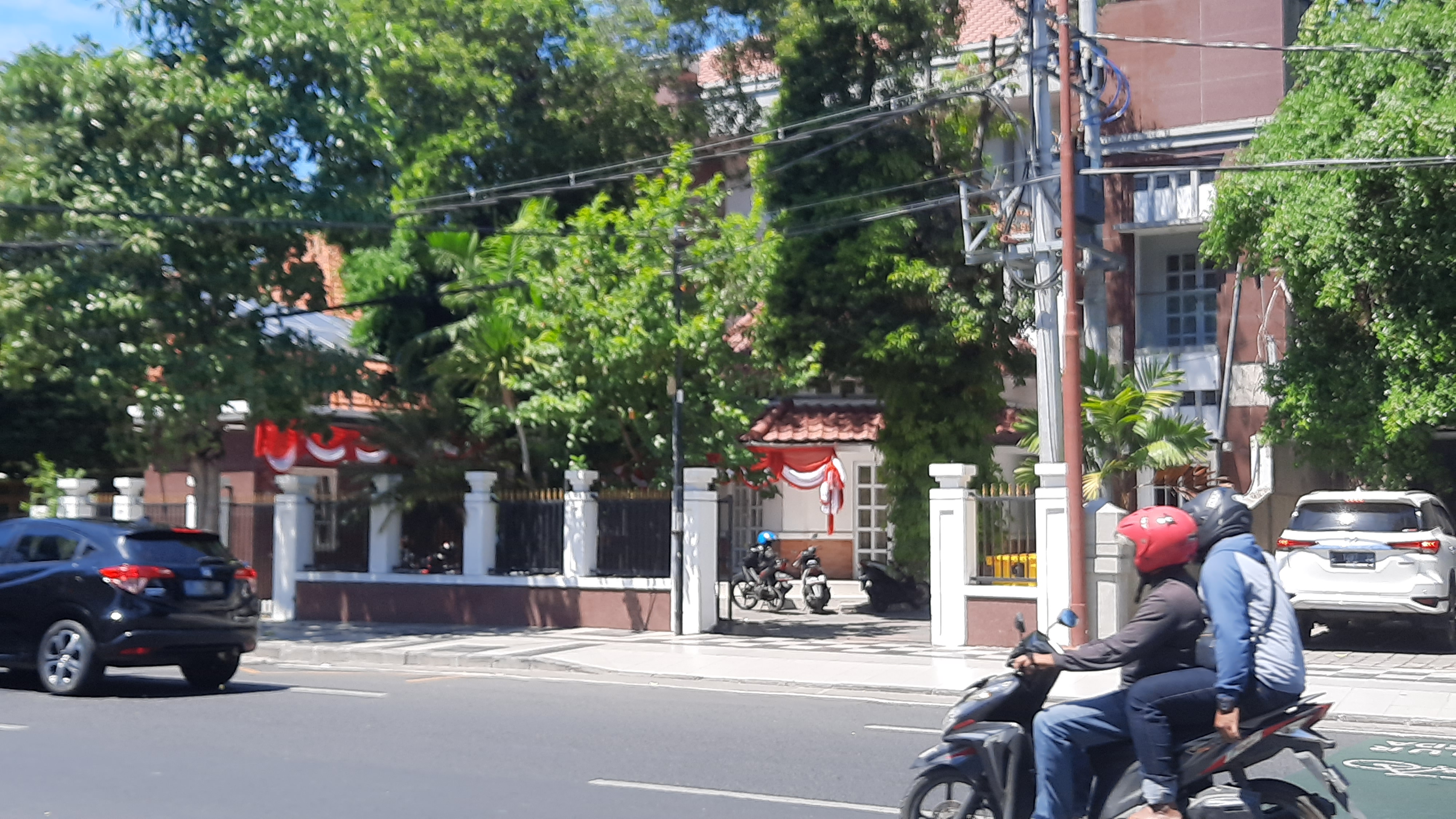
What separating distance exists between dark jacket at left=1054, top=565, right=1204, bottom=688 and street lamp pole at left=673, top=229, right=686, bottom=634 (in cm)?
1304

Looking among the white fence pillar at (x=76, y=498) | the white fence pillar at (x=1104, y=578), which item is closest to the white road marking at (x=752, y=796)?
the white fence pillar at (x=1104, y=578)

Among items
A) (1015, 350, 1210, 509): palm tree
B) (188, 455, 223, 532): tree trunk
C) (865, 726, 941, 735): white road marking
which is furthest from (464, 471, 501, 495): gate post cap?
(865, 726, 941, 735): white road marking

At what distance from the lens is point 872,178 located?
75.2ft

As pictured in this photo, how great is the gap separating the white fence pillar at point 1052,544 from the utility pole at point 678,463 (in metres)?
4.73

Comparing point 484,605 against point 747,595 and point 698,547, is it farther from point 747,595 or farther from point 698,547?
point 747,595

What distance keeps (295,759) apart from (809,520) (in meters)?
21.6

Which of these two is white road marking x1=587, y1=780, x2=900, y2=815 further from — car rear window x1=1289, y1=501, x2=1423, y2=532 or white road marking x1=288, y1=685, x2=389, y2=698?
car rear window x1=1289, y1=501, x2=1423, y2=532

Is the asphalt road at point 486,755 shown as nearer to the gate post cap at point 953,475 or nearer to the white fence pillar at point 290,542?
the gate post cap at point 953,475

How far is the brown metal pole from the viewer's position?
52.7ft

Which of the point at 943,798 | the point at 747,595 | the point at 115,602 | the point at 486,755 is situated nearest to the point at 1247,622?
the point at 943,798

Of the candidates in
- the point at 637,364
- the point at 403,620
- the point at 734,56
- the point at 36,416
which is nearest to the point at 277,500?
the point at 403,620

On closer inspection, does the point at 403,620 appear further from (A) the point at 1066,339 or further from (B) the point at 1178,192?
(B) the point at 1178,192

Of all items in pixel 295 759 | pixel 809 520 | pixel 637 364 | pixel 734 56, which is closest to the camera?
pixel 295 759

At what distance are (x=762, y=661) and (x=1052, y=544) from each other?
3.67 meters
